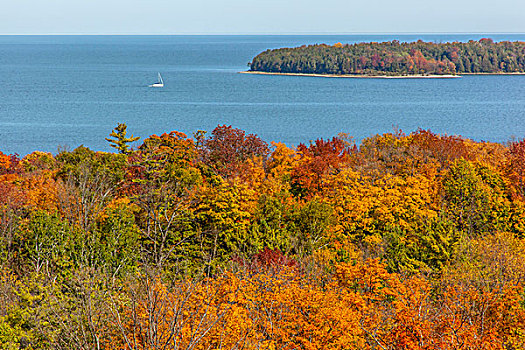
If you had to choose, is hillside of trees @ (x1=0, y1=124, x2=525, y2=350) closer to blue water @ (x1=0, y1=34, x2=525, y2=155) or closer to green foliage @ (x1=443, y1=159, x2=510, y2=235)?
green foliage @ (x1=443, y1=159, x2=510, y2=235)

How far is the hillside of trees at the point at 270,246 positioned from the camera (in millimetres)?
21559

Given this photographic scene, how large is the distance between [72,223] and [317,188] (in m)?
17.6

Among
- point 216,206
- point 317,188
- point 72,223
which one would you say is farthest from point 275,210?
point 72,223

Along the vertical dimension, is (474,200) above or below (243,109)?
above

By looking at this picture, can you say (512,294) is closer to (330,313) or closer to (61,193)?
(330,313)

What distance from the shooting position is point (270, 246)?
36031mm

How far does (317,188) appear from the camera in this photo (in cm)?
4584

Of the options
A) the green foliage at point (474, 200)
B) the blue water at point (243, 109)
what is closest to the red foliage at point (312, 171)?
the green foliage at point (474, 200)

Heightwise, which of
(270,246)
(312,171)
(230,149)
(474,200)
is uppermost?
(230,149)

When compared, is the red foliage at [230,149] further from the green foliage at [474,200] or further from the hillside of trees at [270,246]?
the green foliage at [474,200]

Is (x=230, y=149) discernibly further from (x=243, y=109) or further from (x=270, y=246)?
(x=243, y=109)

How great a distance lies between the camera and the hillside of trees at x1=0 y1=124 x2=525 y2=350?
21.6 metres

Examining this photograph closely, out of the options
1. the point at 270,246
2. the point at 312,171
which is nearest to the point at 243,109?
the point at 312,171

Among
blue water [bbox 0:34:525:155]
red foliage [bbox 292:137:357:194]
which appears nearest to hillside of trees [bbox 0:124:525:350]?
red foliage [bbox 292:137:357:194]
